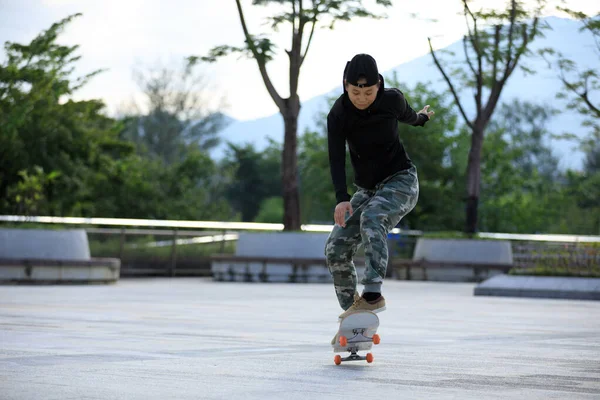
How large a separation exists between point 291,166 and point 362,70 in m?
16.1

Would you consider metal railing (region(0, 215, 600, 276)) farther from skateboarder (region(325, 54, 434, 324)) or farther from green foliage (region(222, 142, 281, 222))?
green foliage (region(222, 142, 281, 222))

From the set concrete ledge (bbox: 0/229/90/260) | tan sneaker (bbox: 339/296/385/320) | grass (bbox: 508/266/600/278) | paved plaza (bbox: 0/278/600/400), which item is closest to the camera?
paved plaza (bbox: 0/278/600/400)

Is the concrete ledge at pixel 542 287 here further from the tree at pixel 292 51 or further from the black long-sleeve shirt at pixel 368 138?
the black long-sleeve shirt at pixel 368 138

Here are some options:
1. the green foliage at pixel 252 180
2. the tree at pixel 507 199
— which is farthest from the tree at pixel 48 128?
the green foliage at pixel 252 180

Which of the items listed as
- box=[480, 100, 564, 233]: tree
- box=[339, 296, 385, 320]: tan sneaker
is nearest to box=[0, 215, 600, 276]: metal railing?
box=[339, 296, 385, 320]: tan sneaker

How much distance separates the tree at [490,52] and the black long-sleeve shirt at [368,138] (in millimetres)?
18371

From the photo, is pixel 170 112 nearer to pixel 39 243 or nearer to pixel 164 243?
pixel 164 243

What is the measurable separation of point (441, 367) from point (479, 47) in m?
19.8

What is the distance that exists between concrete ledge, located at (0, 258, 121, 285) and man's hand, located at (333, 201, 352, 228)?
Answer: 1199 centimetres

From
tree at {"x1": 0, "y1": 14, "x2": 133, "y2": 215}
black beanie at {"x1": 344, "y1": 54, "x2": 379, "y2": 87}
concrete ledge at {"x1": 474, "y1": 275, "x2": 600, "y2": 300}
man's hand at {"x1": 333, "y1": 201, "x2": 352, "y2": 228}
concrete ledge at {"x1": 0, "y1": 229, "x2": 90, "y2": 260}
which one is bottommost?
concrete ledge at {"x1": 474, "y1": 275, "x2": 600, "y2": 300}

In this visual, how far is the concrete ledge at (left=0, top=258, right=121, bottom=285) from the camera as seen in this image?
18.1 meters

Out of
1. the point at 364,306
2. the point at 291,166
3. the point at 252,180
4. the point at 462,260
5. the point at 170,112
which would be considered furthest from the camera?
the point at 252,180

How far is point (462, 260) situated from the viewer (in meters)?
24.9

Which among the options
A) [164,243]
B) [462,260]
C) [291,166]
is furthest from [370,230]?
[462,260]
